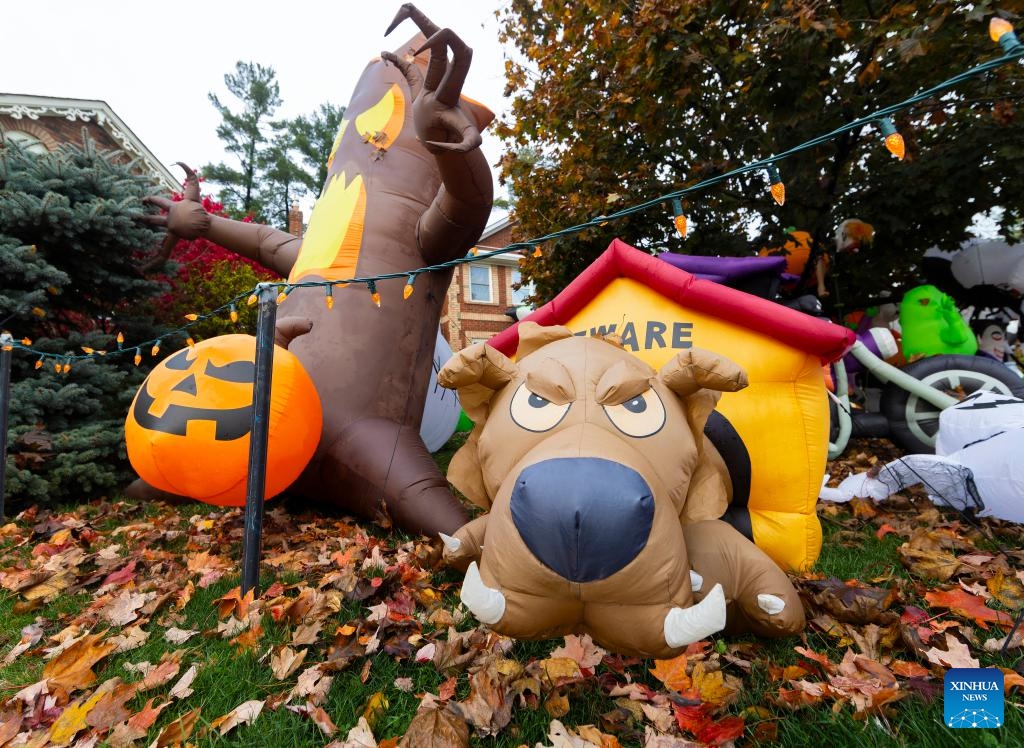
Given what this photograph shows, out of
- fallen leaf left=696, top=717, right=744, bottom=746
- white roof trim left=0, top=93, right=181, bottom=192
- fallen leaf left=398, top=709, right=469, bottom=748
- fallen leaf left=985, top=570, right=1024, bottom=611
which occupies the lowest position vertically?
fallen leaf left=398, top=709, right=469, bottom=748

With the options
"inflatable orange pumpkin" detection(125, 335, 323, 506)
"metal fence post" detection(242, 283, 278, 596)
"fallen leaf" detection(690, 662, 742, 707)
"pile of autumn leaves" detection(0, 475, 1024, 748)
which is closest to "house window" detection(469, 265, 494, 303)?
"inflatable orange pumpkin" detection(125, 335, 323, 506)

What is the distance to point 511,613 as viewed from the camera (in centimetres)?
153

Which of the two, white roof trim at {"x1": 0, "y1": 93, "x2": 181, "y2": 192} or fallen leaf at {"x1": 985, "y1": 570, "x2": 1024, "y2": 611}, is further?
white roof trim at {"x1": 0, "y1": 93, "x2": 181, "y2": 192}

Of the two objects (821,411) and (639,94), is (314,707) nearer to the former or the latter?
(821,411)

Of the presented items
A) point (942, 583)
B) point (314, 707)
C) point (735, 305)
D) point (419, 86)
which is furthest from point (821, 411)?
point (419, 86)

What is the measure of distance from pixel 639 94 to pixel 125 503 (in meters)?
6.50

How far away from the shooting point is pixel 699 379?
194 cm

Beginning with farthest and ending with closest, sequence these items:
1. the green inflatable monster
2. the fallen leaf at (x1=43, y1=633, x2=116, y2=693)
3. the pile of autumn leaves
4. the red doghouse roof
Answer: the green inflatable monster, the red doghouse roof, the fallen leaf at (x1=43, y1=633, x2=116, y2=693), the pile of autumn leaves

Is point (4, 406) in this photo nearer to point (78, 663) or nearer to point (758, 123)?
point (78, 663)

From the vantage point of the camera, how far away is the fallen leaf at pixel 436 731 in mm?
1577

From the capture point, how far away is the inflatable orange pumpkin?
2.87 meters

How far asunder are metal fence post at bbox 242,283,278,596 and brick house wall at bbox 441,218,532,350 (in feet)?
53.8

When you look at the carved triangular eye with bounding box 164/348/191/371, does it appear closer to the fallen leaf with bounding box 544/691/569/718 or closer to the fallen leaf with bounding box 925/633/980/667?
the fallen leaf with bounding box 544/691/569/718

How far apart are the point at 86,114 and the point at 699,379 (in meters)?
18.7
